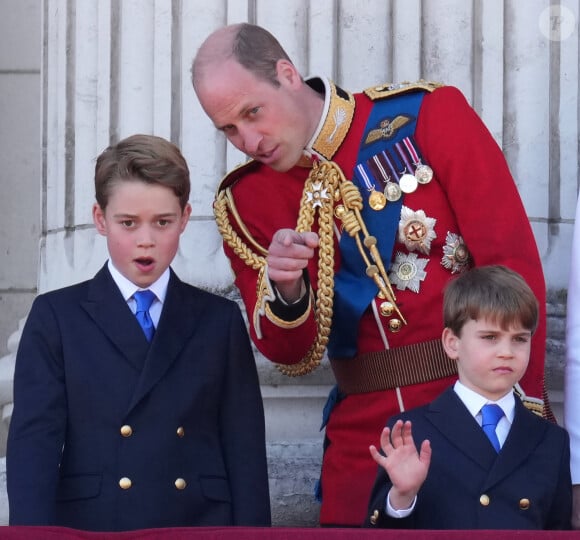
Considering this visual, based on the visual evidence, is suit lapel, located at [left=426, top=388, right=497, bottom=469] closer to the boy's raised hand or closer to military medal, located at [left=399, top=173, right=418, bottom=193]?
the boy's raised hand

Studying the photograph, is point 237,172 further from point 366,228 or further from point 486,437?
point 486,437

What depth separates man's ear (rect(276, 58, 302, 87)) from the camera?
371 cm

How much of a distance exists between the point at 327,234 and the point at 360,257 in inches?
3.8

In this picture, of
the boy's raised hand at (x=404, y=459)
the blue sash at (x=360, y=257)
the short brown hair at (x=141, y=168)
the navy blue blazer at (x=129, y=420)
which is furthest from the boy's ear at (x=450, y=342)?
the short brown hair at (x=141, y=168)

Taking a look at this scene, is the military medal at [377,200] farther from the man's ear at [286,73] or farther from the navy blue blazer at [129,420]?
the navy blue blazer at [129,420]

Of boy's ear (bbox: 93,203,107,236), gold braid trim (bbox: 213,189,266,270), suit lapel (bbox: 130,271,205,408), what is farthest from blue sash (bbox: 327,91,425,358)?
boy's ear (bbox: 93,203,107,236)

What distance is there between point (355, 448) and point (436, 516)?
1.39ft

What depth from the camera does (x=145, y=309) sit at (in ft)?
11.9

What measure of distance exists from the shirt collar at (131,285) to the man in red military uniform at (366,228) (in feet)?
0.70

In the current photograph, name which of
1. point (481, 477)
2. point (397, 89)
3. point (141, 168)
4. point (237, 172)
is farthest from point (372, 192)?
point (481, 477)

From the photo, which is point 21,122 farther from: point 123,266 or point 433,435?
point 433,435

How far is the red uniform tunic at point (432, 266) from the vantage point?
3582 mm

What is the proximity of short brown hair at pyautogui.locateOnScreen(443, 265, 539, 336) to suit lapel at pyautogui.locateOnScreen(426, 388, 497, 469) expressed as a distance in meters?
0.16

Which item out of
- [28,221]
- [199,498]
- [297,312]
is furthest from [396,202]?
[28,221]
